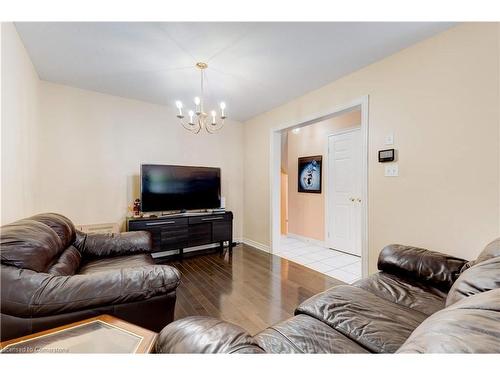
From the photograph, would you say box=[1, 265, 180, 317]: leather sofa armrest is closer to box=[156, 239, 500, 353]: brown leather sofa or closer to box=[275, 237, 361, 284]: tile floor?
box=[156, 239, 500, 353]: brown leather sofa

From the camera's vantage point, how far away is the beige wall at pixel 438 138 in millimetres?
1653

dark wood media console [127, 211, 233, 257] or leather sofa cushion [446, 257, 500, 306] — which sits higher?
leather sofa cushion [446, 257, 500, 306]

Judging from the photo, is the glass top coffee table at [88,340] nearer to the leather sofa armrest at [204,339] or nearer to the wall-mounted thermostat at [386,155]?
the leather sofa armrest at [204,339]

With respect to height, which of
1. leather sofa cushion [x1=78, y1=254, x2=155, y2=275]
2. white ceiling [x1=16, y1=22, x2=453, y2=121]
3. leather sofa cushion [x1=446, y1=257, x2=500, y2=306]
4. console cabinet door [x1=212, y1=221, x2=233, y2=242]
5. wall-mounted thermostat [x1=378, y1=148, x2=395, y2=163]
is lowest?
console cabinet door [x1=212, y1=221, x2=233, y2=242]

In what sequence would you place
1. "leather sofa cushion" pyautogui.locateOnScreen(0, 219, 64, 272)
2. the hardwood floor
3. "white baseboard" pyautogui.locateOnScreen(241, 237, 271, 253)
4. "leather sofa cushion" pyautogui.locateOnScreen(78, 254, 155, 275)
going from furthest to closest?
1. "white baseboard" pyautogui.locateOnScreen(241, 237, 271, 253)
2. the hardwood floor
3. "leather sofa cushion" pyautogui.locateOnScreen(78, 254, 155, 275)
4. "leather sofa cushion" pyautogui.locateOnScreen(0, 219, 64, 272)

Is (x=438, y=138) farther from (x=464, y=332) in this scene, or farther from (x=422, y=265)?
(x=464, y=332)

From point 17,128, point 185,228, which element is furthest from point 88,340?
point 185,228

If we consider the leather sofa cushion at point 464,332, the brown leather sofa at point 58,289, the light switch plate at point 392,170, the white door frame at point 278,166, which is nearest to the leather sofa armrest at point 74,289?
the brown leather sofa at point 58,289

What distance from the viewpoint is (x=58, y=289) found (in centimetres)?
108

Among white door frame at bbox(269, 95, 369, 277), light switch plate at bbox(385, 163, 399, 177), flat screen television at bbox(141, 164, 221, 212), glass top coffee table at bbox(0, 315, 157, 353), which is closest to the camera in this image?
glass top coffee table at bbox(0, 315, 157, 353)

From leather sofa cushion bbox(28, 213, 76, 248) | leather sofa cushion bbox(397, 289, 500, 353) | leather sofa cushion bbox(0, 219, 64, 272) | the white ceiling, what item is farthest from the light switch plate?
leather sofa cushion bbox(28, 213, 76, 248)

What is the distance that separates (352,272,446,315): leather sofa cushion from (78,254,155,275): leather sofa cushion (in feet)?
5.85

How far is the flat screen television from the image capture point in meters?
3.21

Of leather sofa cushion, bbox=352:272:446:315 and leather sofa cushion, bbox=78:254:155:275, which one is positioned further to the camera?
leather sofa cushion, bbox=78:254:155:275
